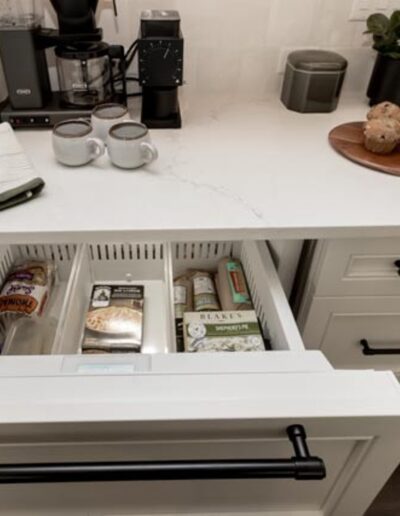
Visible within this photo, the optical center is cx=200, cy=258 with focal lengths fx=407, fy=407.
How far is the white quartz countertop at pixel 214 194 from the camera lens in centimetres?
73

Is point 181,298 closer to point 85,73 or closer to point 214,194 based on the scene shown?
point 214,194

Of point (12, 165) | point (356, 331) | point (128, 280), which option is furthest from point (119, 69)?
point (356, 331)

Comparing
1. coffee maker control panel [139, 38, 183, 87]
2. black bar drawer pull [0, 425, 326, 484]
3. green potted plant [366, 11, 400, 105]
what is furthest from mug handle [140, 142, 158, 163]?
green potted plant [366, 11, 400, 105]

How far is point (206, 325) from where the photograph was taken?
0.86 metres

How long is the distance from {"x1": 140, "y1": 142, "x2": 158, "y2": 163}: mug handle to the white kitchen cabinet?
42 cm

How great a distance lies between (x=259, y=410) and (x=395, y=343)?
2.17 feet

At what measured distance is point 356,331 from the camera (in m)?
0.97

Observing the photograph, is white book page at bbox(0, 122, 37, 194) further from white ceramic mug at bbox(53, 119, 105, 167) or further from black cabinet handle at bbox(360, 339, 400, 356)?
black cabinet handle at bbox(360, 339, 400, 356)

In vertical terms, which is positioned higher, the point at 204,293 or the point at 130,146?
the point at 130,146

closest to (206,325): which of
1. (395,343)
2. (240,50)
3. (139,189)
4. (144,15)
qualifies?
(139,189)

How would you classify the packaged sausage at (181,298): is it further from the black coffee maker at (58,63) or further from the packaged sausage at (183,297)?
the black coffee maker at (58,63)

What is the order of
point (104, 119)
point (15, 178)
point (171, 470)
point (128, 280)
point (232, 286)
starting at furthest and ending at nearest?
point (128, 280) → point (232, 286) → point (104, 119) → point (15, 178) → point (171, 470)

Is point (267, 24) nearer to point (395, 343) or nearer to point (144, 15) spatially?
point (144, 15)

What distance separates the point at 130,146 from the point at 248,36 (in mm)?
623
